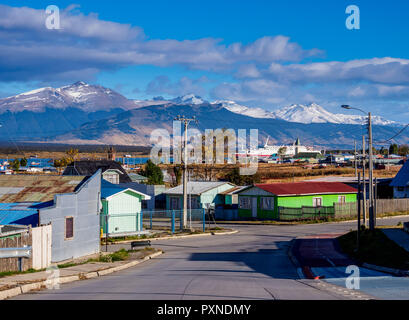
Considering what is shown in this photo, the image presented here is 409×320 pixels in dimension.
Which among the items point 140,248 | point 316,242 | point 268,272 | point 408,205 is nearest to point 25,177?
point 140,248

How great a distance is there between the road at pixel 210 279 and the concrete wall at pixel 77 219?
3.33m

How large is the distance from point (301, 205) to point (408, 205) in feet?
39.7

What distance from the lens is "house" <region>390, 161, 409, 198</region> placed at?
61.9 m

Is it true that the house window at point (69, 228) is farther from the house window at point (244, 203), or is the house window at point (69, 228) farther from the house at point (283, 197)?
the house window at point (244, 203)

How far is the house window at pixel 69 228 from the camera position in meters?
23.8

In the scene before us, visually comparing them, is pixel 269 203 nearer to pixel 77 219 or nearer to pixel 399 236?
pixel 399 236

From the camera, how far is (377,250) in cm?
2448

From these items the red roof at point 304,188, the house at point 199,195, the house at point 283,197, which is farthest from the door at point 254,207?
the house at point 199,195

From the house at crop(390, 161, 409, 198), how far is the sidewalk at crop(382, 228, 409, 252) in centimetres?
3185

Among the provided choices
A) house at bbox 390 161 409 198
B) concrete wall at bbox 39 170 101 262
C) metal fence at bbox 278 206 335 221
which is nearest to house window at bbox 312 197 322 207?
metal fence at bbox 278 206 335 221

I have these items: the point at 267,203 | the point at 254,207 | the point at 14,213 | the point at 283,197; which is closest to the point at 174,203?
the point at 254,207

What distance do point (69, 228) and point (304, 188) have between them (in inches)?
1447
